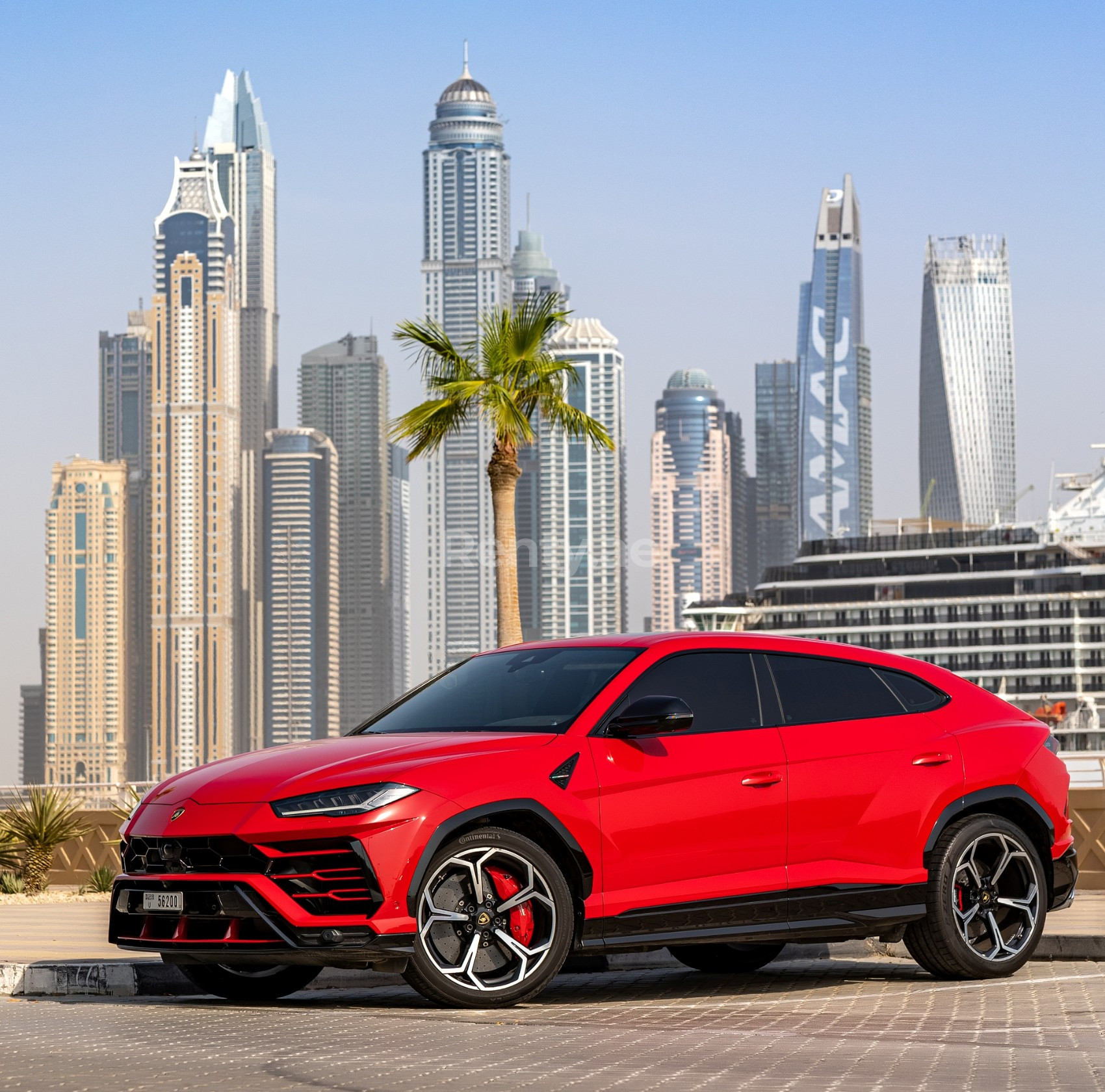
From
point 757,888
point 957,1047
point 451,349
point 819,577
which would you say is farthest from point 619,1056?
point 819,577

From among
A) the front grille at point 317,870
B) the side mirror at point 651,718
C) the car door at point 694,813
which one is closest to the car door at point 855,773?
the car door at point 694,813

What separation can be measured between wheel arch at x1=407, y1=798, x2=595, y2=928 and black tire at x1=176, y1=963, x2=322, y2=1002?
1303mm

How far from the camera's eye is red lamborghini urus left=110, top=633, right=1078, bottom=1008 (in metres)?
Answer: 7.11

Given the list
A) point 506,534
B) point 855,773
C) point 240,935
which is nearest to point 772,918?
point 855,773

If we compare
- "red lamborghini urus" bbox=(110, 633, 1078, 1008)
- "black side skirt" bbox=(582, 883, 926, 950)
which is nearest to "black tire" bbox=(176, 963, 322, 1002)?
"red lamborghini urus" bbox=(110, 633, 1078, 1008)

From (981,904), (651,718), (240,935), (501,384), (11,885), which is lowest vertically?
(11,885)

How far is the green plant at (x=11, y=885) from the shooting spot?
1762 cm

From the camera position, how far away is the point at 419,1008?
7562 millimetres

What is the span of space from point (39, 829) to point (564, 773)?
1195cm

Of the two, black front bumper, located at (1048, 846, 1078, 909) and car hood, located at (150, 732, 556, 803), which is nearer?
car hood, located at (150, 732, 556, 803)

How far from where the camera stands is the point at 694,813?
25.4 feet

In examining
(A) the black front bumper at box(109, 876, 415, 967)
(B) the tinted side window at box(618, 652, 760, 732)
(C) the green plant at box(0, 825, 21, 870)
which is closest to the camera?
(A) the black front bumper at box(109, 876, 415, 967)

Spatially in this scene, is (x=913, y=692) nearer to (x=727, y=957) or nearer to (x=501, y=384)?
(x=727, y=957)

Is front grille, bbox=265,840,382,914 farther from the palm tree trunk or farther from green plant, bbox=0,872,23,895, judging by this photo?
the palm tree trunk
